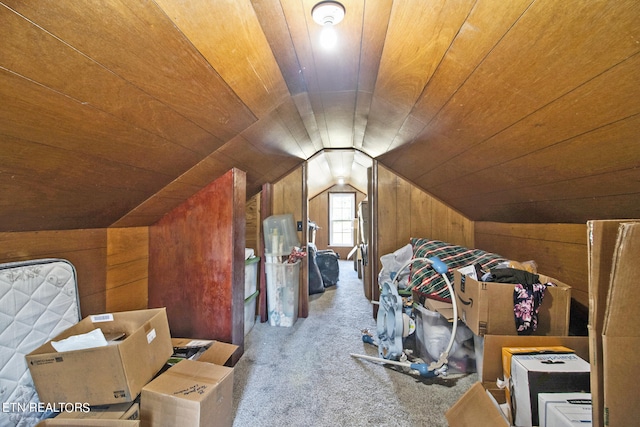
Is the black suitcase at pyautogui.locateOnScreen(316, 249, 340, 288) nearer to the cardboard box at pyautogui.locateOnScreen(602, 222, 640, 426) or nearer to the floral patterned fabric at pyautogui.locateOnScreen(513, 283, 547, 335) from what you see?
the floral patterned fabric at pyautogui.locateOnScreen(513, 283, 547, 335)

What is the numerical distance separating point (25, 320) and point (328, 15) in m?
1.78

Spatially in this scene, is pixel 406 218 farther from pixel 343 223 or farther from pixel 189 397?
pixel 343 223

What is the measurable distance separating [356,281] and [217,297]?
3281mm

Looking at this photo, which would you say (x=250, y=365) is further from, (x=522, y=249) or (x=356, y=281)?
(x=356, y=281)

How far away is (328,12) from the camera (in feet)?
3.15

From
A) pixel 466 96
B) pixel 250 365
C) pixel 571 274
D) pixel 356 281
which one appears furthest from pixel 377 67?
pixel 356 281

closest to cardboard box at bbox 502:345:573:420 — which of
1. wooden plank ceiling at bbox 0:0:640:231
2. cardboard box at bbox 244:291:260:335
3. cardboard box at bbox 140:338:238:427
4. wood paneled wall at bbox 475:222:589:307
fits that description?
wood paneled wall at bbox 475:222:589:307

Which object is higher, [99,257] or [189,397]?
[99,257]

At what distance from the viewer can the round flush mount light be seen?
931 millimetres

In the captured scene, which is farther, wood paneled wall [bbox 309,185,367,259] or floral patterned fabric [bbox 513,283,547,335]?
wood paneled wall [bbox 309,185,367,259]

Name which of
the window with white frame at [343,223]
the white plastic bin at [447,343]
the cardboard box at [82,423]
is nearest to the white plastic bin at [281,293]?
the white plastic bin at [447,343]

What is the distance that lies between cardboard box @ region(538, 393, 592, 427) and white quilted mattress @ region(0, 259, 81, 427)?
2025 millimetres

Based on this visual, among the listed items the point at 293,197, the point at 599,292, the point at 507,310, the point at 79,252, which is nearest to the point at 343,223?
the point at 293,197

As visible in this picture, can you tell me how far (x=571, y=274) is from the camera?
167cm
